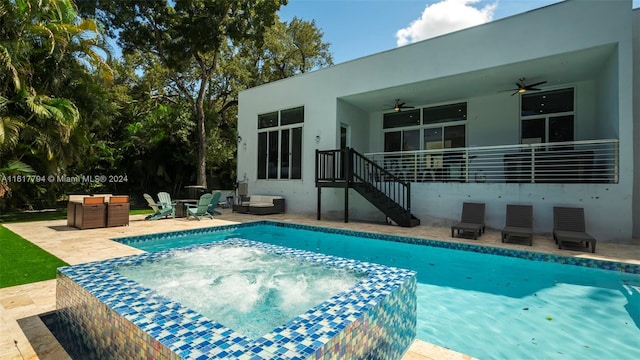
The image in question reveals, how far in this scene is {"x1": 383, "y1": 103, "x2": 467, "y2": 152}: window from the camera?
10.9 m

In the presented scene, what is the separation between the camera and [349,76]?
1056cm

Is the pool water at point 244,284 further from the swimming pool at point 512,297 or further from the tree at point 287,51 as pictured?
the tree at point 287,51

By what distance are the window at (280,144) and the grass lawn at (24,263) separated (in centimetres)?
791

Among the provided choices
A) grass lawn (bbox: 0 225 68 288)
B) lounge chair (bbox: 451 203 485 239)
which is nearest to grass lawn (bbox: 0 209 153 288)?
grass lawn (bbox: 0 225 68 288)

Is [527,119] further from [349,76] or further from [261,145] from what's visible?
[261,145]

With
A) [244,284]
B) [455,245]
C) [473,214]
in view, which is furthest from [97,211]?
[473,214]

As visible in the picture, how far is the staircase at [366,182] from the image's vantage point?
8953mm

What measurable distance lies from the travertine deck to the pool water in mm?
817

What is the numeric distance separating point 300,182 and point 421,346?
9432 mm

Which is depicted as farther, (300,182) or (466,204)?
(300,182)

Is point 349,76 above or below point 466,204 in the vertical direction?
above

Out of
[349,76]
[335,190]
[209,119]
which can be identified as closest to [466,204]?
[335,190]

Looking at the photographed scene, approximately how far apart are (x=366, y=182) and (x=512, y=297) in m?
5.65

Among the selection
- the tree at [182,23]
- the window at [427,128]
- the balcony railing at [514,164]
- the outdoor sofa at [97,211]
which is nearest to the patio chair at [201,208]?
the outdoor sofa at [97,211]
